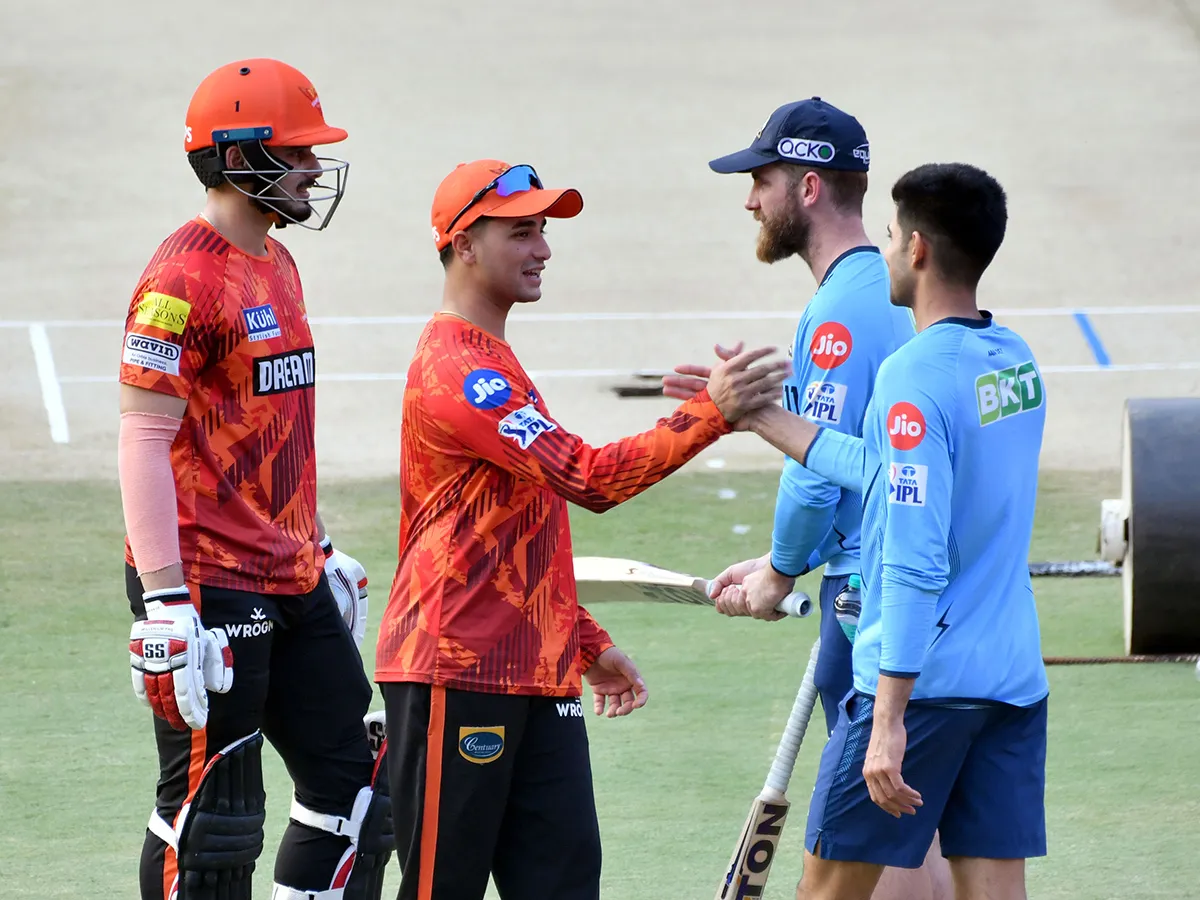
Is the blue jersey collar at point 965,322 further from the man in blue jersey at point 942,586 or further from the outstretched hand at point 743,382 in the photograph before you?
the outstretched hand at point 743,382

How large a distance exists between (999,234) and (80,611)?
6.04 meters

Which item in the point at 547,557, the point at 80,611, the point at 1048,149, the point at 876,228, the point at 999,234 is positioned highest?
the point at 1048,149

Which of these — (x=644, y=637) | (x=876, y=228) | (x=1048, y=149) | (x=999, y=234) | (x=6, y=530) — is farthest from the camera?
(x=1048, y=149)

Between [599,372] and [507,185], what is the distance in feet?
28.7

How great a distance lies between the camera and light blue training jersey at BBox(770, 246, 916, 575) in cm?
452

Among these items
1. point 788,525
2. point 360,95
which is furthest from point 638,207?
point 788,525

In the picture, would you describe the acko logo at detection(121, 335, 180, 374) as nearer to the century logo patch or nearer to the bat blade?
the century logo patch

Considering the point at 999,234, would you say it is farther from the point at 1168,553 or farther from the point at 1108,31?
the point at 1108,31

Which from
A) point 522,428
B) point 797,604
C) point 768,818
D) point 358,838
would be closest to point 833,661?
point 797,604

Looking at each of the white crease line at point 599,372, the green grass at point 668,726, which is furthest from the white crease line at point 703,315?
the green grass at point 668,726

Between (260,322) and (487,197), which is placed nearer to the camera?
(487,197)

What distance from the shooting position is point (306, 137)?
454 cm

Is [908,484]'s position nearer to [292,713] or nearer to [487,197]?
[487,197]

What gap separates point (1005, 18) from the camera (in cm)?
2052
